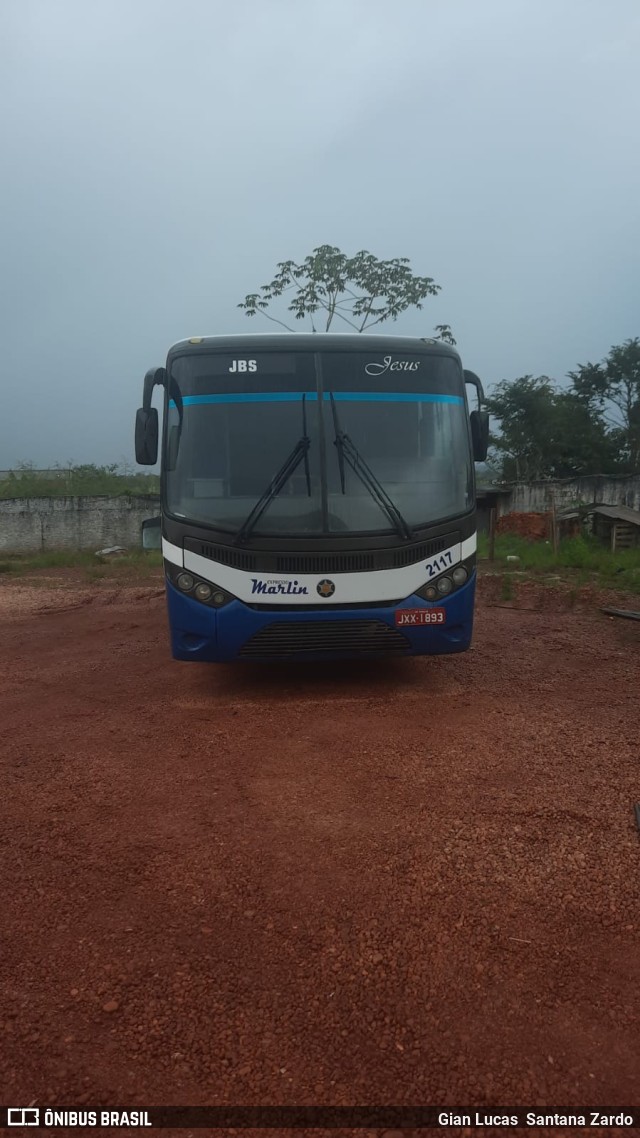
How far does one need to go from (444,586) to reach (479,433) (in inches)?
57.0

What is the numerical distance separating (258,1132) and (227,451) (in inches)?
165

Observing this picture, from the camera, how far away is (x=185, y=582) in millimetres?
5215

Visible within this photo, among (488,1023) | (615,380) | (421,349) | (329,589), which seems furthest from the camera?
(615,380)

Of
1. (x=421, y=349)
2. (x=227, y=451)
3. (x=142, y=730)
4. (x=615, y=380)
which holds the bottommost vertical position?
(x=142, y=730)

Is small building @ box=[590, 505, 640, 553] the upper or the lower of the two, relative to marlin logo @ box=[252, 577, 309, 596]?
lower

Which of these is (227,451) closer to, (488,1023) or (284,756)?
(284,756)

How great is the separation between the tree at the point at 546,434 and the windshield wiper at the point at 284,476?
2346cm

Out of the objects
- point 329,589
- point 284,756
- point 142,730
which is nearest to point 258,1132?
point 284,756

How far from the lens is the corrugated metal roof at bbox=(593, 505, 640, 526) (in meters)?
14.5

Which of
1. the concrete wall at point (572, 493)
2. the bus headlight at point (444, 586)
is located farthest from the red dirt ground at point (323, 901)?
the concrete wall at point (572, 493)

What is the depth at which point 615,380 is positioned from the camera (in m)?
28.9

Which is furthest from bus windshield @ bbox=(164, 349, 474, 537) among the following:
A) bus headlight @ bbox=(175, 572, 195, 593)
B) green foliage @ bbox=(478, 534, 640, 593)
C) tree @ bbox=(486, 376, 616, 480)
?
tree @ bbox=(486, 376, 616, 480)

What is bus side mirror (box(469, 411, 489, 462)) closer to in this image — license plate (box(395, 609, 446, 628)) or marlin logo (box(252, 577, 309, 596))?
license plate (box(395, 609, 446, 628))

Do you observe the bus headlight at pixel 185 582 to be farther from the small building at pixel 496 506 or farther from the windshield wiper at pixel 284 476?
the small building at pixel 496 506
